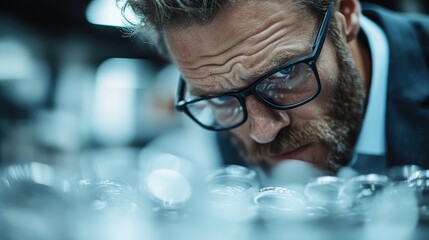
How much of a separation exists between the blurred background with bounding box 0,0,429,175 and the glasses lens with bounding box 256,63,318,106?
1.67ft

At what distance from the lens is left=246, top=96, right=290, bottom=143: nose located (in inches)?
26.9

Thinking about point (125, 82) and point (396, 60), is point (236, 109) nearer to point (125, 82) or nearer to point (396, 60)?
point (396, 60)

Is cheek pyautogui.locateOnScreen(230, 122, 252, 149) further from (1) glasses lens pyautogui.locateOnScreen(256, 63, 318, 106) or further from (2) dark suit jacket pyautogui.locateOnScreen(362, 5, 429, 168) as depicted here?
(2) dark suit jacket pyautogui.locateOnScreen(362, 5, 429, 168)

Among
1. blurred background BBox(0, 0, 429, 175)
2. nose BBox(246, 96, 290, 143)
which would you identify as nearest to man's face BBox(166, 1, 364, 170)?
nose BBox(246, 96, 290, 143)

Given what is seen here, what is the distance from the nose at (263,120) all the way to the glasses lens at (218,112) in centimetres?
4

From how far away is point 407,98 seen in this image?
808 mm

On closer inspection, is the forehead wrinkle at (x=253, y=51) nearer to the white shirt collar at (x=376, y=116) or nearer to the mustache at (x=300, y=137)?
the mustache at (x=300, y=137)

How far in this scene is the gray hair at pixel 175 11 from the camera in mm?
623

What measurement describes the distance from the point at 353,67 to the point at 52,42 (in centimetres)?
140

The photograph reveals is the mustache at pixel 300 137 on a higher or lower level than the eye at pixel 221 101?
lower

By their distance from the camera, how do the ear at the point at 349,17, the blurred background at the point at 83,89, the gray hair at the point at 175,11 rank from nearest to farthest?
the gray hair at the point at 175,11, the ear at the point at 349,17, the blurred background at the point at 83,89

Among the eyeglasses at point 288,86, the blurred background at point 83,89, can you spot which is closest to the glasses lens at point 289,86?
the eyeglasses at point 288,86

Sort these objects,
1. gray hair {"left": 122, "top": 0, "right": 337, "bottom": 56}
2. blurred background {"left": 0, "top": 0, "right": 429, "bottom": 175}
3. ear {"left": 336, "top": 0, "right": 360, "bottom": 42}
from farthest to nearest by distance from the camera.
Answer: blurred background {"left": 0, "top": 0, "right": 429, "bottom": 175} → ear {"left": 336, "top": 0, "right": 360, "bottom": 42} → gray hair {"left": 122, "top": 0, "right": 337, "bottom": 56}

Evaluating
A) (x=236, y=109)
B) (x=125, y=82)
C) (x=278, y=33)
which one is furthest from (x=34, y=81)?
(x=278, y=33)
